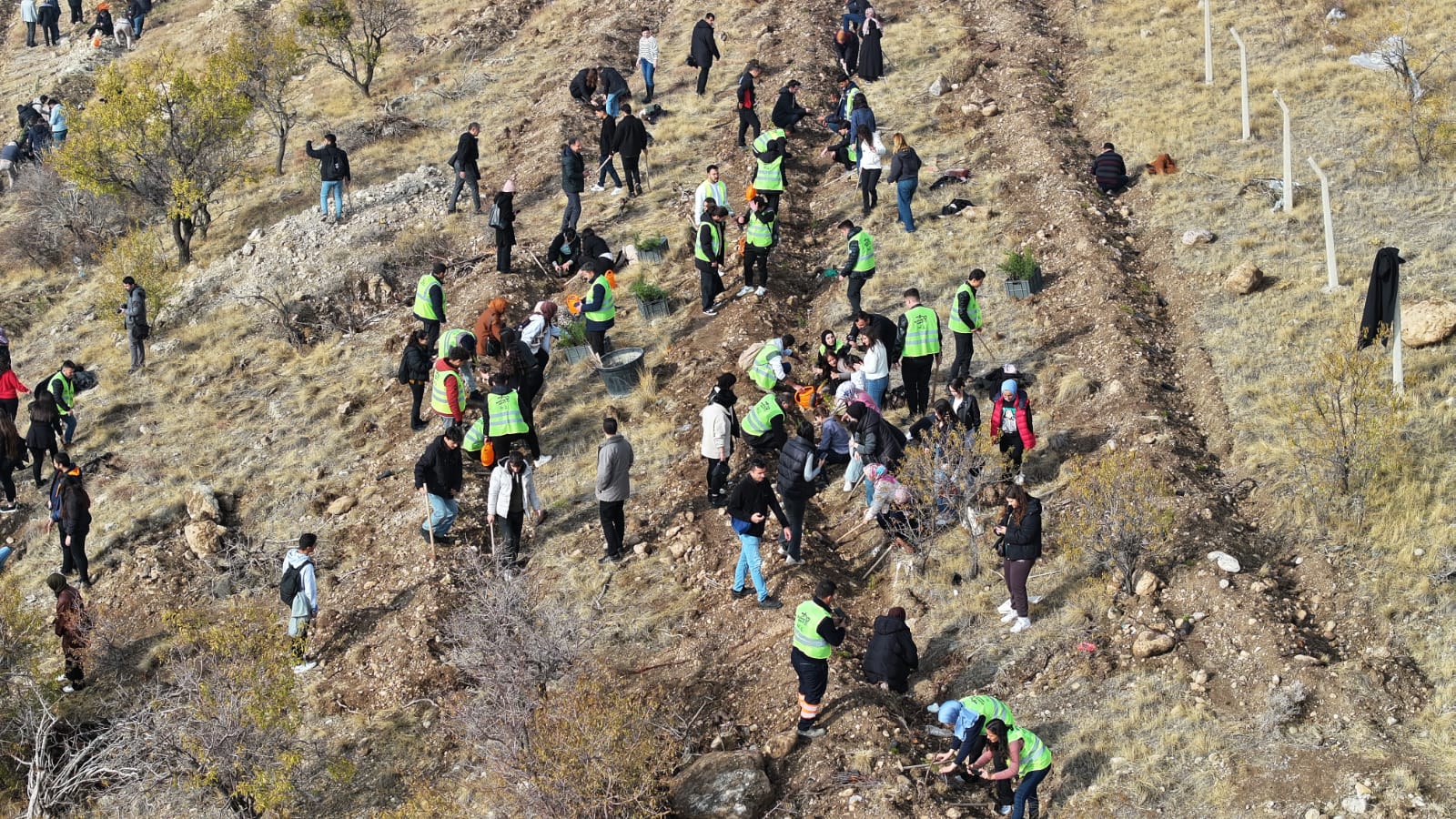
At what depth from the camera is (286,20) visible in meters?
34.1

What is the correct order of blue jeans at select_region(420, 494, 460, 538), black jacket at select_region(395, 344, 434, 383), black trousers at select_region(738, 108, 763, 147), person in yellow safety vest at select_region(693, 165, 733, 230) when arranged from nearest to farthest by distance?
blue jeans at select_region(420, 494, 460, 538)
black jacket at select_region(395, 344, 434, 383)
person in yellow safety vest at select_region(693, 165, 733, 230)
black trousers at select_region(738, 108, 763, 147)

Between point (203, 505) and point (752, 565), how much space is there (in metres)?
7.65

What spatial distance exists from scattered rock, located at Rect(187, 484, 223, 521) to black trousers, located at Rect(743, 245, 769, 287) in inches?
284

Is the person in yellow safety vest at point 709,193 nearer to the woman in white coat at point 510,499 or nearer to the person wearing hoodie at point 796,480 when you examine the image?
the woman in white coat at point 510,499

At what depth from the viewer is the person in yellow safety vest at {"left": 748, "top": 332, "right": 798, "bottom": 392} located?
44.8 feet

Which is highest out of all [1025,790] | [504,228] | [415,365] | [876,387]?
[504,228]

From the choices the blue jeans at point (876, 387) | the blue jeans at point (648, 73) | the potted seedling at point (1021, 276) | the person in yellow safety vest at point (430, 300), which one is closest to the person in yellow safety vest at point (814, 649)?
the blue jeans at point (876, 387)

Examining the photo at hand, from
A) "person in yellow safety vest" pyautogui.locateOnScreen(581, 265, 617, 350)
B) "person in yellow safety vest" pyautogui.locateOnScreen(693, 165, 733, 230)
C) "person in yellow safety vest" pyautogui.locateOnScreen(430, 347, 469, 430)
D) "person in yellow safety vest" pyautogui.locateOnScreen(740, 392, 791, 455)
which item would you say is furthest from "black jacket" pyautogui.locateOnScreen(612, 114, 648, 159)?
"person in yellow safety vest" pyautogui.locateOnScreen(740, 392, 791, 455)

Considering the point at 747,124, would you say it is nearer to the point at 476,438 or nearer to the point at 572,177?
the point at 572,177

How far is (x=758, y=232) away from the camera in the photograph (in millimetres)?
16234

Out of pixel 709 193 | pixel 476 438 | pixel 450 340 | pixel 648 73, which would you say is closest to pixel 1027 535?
pixel 476 438

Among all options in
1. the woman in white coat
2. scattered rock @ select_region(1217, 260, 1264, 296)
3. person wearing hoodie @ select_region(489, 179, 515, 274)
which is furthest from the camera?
person wearing hoodie @ select_region(489, 179, 515, 274)

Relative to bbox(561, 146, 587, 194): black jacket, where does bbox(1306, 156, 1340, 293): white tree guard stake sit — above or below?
below

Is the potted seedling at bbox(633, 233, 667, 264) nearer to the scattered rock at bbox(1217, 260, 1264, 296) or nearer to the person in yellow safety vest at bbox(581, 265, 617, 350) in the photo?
the person in yellow safety vest at bbox(581, 265, 617, 350)
